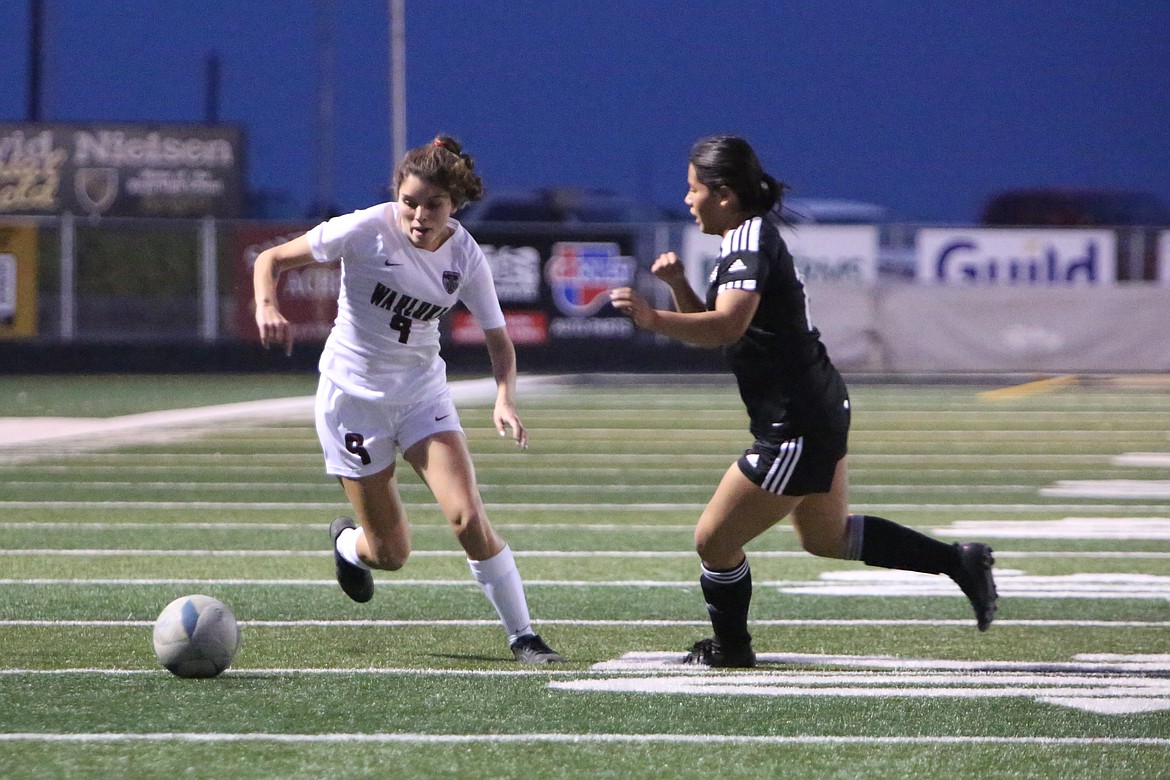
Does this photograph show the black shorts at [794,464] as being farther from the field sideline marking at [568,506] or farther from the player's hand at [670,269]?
the field sideline marking at [568,506]

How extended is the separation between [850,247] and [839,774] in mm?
23080

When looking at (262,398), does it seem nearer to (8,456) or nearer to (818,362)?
(8,456)

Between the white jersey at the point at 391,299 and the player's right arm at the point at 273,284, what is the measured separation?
2.3 inches

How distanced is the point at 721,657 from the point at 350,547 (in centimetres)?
159

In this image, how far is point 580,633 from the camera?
22.9ft

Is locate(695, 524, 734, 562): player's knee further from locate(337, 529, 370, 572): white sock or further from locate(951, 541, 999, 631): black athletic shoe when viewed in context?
locate(337, 529, 370, 572): white sock

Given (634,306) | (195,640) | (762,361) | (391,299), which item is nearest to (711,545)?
(762,361)

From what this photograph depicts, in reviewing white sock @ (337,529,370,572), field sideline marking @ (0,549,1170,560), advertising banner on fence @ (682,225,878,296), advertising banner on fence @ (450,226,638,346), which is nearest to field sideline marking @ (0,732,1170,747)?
white sock @ (337,529,370,572)

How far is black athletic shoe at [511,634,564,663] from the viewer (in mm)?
6215

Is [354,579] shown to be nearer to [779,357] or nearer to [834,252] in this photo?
[779,357]

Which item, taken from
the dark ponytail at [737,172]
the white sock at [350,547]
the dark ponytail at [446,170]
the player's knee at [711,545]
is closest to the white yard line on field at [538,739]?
the player's knee at [711,545]

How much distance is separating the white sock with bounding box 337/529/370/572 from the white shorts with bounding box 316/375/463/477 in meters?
0.51

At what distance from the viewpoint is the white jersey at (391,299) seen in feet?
20.7

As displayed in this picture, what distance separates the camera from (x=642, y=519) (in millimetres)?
11305
